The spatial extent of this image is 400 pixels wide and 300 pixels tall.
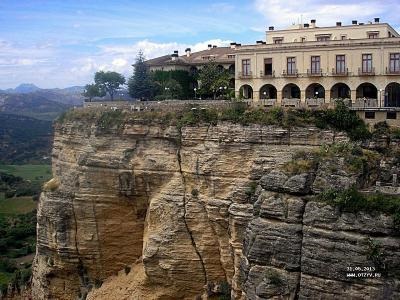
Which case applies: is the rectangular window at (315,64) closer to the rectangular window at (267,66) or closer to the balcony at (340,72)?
the balcony at (340,72)

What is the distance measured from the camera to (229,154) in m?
32.2

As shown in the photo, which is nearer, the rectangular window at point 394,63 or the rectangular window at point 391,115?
the rectangular window at point 391,115

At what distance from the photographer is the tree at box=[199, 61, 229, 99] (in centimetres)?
4212

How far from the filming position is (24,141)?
539ft

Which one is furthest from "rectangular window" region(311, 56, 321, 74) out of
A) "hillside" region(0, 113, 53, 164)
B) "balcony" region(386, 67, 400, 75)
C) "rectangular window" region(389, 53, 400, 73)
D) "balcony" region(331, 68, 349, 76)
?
"hillside" region(0, 113, 53, 164)

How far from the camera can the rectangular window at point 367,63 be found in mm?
35312

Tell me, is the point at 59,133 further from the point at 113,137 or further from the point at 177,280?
the point at 177,280

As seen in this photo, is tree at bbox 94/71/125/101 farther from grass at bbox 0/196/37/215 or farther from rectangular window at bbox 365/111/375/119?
grass at bbox 0/196/37/215

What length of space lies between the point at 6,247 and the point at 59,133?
112 ft

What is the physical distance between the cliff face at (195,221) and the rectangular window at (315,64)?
7.63 m

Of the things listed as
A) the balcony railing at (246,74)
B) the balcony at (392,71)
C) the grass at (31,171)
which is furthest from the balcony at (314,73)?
the grass at (31,171)

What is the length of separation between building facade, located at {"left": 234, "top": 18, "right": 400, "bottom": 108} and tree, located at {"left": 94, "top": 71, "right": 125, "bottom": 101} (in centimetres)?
1683

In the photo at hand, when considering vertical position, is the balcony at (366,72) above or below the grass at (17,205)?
above

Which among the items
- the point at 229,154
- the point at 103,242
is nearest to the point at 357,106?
the point at 229,154
